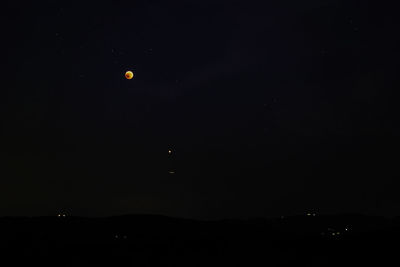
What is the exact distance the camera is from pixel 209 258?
34938 mm

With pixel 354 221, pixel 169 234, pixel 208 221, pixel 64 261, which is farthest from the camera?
pixel 354 221

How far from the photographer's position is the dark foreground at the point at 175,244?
3295 centimetres

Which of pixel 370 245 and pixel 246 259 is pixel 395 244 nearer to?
pixel 370 245

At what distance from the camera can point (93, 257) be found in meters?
34.5

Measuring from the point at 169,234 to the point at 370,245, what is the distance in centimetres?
1995

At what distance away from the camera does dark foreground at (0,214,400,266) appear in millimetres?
32950

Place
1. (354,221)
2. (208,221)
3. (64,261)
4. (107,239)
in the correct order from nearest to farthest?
(64,261) → (107,239) → (208,221) → (354,221)

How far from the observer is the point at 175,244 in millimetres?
39500

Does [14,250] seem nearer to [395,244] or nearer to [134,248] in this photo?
[134,248]

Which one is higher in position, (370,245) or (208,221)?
(208,221)

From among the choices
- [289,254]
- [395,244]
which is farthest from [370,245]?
[289,254]

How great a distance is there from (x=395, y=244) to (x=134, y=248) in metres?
22.2

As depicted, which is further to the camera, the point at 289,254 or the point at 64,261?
the point at 289,254

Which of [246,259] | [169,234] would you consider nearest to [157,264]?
[246,259]
